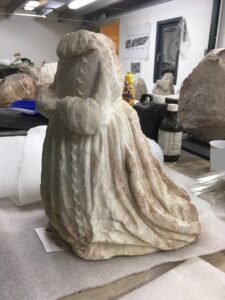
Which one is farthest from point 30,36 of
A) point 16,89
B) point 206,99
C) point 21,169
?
point 21,169

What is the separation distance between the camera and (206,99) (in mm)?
1312

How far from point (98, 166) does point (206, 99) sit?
90cm

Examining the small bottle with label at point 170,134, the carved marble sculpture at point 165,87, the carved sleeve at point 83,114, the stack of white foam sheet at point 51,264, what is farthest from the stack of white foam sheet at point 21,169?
the carved marble sculpture at point 165,87

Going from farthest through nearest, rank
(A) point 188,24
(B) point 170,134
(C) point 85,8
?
(C) point 85,8 < (A) point 188,24 < (B) point 170,134

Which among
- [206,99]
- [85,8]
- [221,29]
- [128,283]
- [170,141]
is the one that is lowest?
[128,283]

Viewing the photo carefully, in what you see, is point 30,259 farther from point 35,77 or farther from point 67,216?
point 35,77

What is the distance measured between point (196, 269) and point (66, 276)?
25 cm

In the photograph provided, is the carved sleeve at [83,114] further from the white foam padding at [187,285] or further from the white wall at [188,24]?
the white wall at [188,24]

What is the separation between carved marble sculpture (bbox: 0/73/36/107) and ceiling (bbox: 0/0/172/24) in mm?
1599

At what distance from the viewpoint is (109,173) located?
580mm

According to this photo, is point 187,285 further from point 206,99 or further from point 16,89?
point 16,89

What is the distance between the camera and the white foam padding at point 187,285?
52cm

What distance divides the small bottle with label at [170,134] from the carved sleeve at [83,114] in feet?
2.10

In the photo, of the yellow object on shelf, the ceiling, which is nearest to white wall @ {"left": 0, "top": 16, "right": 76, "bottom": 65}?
the ceiling
